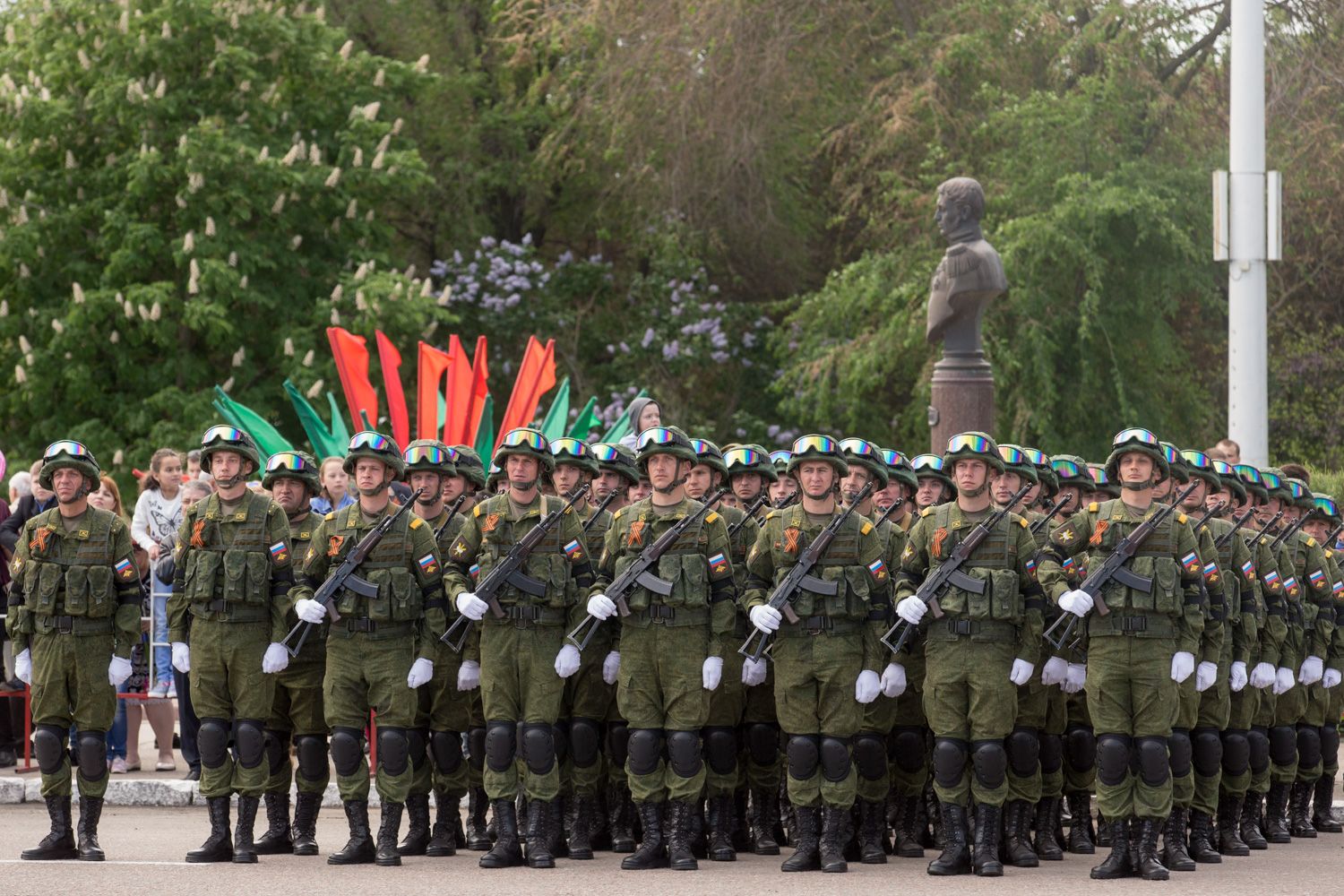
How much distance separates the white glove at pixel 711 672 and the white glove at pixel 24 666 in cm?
340

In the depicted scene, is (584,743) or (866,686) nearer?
(866,686)

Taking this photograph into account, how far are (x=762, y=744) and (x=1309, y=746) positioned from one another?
3579 millimetres

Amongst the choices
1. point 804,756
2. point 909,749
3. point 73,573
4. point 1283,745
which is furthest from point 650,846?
point 1283,745

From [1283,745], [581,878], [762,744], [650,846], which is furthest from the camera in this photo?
[1283,745]

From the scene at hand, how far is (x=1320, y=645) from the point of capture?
13.0m

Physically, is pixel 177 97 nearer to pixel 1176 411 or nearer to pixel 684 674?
pixel 1176 411

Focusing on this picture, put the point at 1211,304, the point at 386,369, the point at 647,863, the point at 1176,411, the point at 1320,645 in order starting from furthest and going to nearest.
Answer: the point at 1176,411 < the point at 1211,304 < the point at 386,369 < the point at 1320,645 < the point at 647,863

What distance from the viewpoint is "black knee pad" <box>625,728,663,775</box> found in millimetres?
10883

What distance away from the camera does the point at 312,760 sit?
11.1 meters

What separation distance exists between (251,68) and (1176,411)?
10640 millimetres

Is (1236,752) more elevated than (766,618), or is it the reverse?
(766,618)

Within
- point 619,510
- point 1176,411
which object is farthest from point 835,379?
point 619,510

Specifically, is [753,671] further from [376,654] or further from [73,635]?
[73,635]

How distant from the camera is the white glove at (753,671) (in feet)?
36.1
